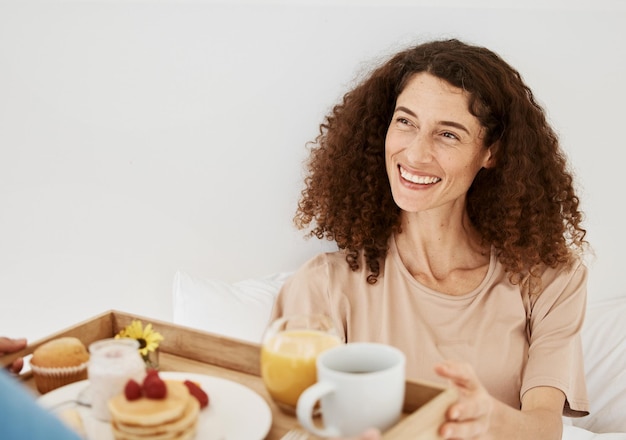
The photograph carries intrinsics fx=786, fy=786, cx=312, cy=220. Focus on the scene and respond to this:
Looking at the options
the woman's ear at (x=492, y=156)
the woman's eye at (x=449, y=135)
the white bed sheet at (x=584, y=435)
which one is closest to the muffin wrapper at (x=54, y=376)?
the woman's eye at (x=449, y=135)

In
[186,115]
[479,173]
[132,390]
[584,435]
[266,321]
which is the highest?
[186,115]

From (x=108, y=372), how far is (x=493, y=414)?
644 mm

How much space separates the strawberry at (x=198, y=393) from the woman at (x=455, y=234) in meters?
0.65

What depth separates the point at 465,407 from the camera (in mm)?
986

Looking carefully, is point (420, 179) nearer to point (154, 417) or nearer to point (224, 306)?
point (224, 306)

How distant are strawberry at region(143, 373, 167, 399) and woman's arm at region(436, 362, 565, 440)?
1.09ft

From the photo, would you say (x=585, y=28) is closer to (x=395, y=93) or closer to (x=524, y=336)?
(x=395, y=93)

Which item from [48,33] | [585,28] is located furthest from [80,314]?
[585,28]

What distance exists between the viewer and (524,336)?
1.64 m

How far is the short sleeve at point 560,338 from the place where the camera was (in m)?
1.55

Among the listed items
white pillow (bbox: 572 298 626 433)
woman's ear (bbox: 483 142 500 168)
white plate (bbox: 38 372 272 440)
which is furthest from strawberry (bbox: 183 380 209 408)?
white pillow (bbox: 572 298 626 433)

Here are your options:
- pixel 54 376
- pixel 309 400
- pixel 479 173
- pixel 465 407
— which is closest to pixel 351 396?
pixel 309 400

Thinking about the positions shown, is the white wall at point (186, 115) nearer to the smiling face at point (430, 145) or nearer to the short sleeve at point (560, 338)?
the smiling face at point (430, 145)

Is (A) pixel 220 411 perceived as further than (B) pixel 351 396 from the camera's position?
Yes
